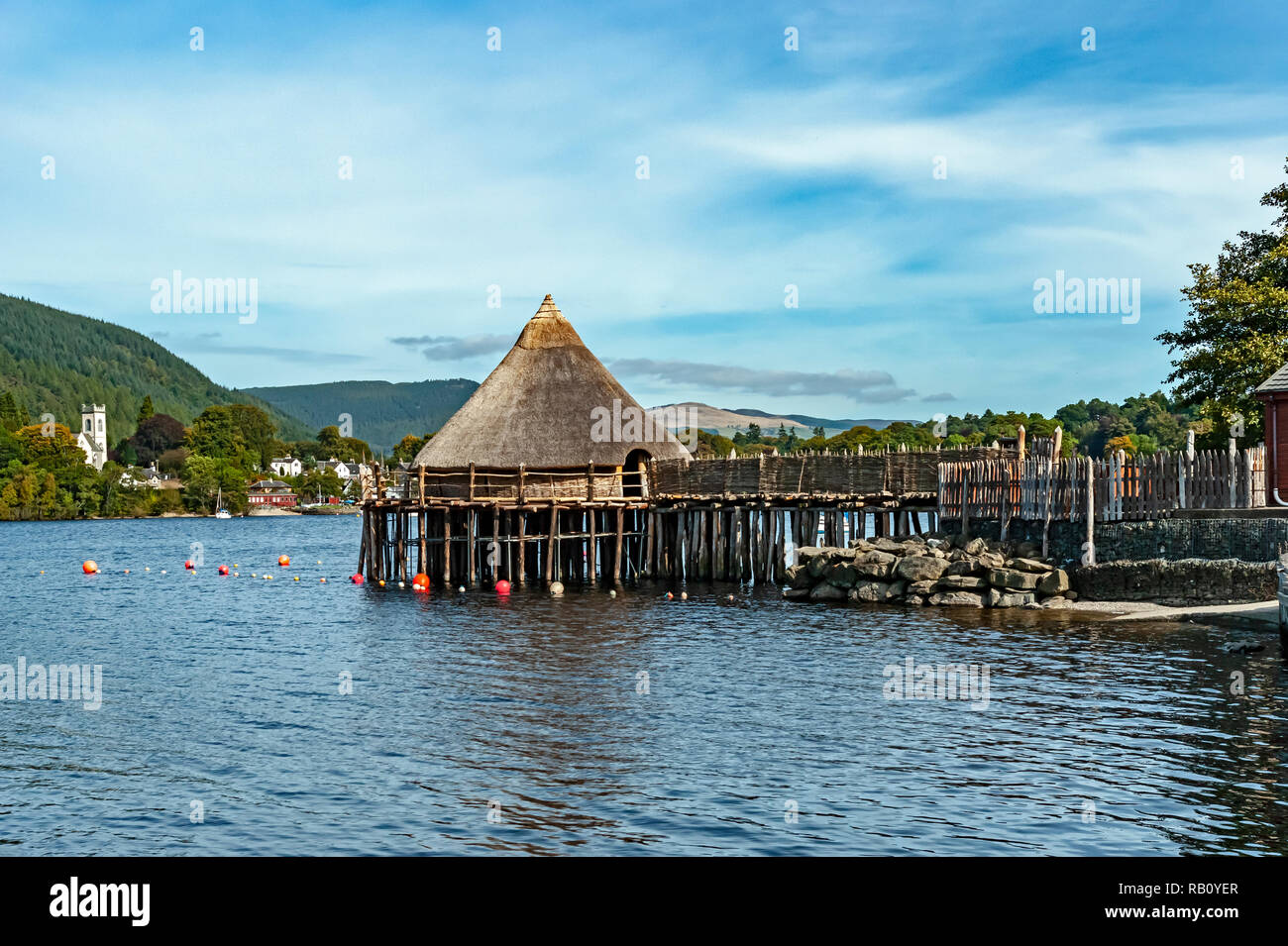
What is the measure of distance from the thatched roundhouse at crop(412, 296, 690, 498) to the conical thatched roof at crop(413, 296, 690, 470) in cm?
4

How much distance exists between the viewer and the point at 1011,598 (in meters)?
33.8

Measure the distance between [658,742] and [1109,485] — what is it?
2052 centimetres

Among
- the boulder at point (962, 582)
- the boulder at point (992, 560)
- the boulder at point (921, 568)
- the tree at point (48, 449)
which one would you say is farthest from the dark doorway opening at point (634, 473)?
the tree at point (48, 449)

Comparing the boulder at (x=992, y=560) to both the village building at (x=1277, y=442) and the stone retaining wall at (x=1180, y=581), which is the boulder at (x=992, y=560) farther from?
the village building at (x=1277, y=442)

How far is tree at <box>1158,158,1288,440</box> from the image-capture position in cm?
4050

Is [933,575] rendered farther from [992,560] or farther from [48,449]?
[48,449]

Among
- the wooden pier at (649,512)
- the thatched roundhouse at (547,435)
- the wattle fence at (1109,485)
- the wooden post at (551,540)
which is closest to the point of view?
the wattle fence at (1109,485)

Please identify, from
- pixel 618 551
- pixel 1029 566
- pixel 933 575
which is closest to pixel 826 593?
pixel 933 575

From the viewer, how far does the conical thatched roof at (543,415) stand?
1833 inches

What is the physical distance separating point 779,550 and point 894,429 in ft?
359

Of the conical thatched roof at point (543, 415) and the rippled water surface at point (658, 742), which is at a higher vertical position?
the conical thatched roof at point (543, 415)

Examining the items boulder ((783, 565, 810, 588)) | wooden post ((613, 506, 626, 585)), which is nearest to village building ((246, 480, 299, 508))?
wooden post ((613, 506, 626, 585))

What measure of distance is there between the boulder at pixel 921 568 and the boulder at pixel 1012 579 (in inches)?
60.0

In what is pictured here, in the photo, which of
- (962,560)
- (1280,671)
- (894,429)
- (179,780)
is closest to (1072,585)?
(962,560)
